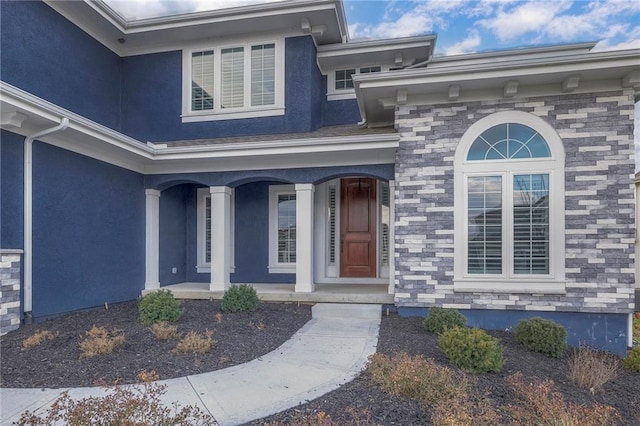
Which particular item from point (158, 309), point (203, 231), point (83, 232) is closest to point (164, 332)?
point (158, 309)

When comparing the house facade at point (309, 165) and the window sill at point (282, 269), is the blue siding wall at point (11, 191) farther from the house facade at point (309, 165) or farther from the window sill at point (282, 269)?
the window sill at point (282, 269)

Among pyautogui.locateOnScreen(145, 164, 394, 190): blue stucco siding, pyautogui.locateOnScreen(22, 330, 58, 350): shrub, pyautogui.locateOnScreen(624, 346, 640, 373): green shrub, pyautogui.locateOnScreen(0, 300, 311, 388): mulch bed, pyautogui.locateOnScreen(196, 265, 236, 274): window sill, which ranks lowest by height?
pyautogui.locateOnScreen(624, 346, 640, 373): green shrub

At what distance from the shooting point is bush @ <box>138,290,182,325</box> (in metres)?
5.32

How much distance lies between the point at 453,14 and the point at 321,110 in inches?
160

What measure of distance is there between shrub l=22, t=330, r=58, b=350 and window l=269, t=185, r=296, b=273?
4553mm

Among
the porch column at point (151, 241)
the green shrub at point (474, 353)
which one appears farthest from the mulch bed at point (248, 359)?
the porch column at point (151, 241)

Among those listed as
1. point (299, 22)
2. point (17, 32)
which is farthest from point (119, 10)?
point (299, 22)

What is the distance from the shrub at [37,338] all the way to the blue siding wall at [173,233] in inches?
136

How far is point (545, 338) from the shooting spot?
15.7 feet

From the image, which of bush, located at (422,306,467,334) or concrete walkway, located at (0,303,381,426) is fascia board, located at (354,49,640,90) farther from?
concrete walkway, located at (0,303,381,426)

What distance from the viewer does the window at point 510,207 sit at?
5.82 metres

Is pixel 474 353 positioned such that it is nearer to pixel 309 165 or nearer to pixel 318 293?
pixel 318 293

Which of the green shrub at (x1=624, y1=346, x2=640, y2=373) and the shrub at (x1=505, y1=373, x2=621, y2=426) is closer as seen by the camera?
the shrub at (x1=505, y1=373, x2=621, y2=426)

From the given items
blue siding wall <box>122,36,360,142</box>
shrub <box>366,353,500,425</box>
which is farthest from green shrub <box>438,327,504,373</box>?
blue siding wall <box>122,36,360,142</box>
